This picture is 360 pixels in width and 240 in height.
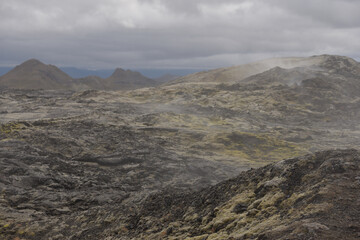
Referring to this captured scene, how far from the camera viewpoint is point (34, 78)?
587 ft

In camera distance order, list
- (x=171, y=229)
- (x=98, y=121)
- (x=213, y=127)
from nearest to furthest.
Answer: (x=171, y=229) → (x=98, y=121) → (x=213, y=127)

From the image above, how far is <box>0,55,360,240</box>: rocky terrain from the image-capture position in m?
8.62

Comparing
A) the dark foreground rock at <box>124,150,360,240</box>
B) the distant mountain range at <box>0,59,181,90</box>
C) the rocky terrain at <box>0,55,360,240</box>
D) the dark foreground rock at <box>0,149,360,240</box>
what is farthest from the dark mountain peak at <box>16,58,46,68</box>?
the dark foreground rock at <box>124,150,360,240</box>

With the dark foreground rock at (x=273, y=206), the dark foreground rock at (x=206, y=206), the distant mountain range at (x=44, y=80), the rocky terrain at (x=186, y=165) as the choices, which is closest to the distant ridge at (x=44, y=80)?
the distant mountain range at (x=44, y=80)

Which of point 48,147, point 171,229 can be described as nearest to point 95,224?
point 171,229

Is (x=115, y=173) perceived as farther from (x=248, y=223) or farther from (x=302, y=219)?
(x=302, y=219)

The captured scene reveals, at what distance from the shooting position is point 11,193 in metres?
14.7

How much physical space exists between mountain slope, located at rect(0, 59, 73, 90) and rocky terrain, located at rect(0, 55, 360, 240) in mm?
132511

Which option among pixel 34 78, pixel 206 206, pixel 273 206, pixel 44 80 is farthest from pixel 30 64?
pixel 273 206

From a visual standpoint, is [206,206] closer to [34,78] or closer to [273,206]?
[273,206]

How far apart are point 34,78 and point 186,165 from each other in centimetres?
17806

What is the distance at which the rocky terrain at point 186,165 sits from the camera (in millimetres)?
8617

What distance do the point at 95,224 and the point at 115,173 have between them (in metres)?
6.64

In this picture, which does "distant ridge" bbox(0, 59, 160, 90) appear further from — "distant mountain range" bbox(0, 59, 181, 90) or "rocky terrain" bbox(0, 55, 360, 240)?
"rocky terrain" bbox(0, 55, 360, 240)
